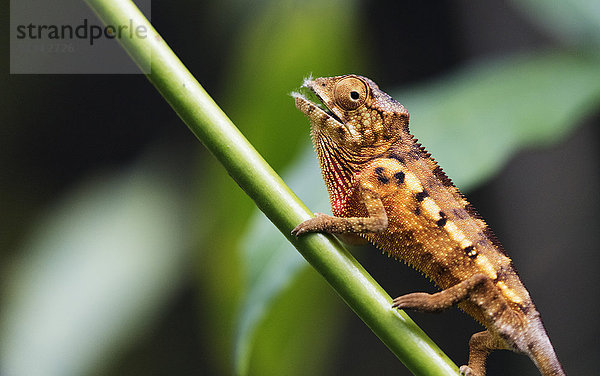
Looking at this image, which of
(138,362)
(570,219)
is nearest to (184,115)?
(570,219)

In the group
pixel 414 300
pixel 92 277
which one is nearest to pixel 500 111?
pixel 414 300

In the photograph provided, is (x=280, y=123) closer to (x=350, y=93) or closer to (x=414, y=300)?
(x=350, y=93)

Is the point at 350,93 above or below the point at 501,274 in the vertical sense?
above

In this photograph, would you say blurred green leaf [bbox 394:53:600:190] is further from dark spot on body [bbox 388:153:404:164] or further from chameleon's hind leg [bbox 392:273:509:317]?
chameleon's hind leg [bbox 392:273:509:317]

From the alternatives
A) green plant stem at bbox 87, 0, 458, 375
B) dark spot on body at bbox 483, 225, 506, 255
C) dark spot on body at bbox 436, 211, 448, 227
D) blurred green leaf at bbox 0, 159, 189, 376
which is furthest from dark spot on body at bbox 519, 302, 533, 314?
blurred green leaf at bbox 0, 159, 189, 376

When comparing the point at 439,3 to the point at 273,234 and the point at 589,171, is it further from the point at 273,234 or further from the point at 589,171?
the point at 273,234

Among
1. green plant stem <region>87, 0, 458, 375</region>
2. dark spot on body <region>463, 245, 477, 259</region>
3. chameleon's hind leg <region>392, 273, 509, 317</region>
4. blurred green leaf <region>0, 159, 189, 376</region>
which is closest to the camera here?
green plant stem <region>87, 0, 458, 375</region>

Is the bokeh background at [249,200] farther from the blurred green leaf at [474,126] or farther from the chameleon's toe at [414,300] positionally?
the chameleon's toe at [414,300]
